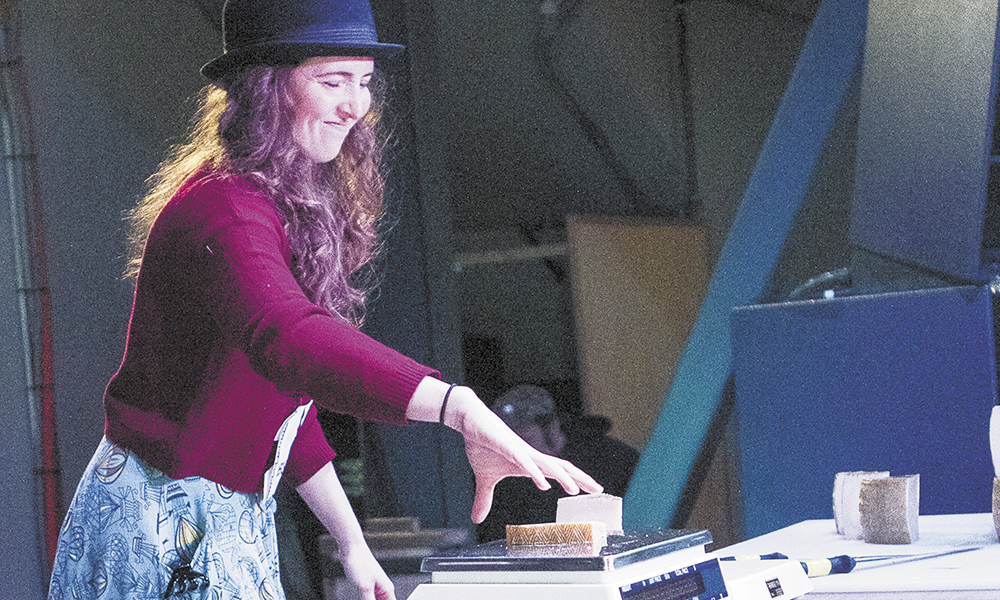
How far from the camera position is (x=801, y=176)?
101 inches

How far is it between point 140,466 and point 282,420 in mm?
155

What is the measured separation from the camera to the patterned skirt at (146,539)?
0.98 metres

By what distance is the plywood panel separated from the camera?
3.55 meters

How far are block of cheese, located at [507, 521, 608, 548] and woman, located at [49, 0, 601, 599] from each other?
0.12 meters

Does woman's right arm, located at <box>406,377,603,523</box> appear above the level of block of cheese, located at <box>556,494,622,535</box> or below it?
above

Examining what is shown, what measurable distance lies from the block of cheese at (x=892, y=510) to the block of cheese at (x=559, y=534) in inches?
23.0

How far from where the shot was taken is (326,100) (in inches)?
45.7

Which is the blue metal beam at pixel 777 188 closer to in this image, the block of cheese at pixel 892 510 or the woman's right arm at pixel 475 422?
the block of cheese at pixel 892 510

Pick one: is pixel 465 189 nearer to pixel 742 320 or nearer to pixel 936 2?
pixel 742 320

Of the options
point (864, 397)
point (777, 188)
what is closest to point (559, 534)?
point (864, 397)

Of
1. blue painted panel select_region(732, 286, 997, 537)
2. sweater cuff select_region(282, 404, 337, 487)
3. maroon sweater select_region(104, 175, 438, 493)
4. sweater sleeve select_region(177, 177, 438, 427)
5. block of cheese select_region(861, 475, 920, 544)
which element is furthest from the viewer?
blue painted panel select_region(732, 286, 997, 537)

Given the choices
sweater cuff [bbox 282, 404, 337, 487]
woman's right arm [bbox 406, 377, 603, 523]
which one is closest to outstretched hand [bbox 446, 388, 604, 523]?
woman's right arm [bbox 406, 377, 603, 523]

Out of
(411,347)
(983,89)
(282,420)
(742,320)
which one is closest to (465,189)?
(411,347)

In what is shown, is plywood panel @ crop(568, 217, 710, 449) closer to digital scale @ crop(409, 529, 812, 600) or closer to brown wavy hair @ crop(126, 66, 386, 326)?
brown wavy hair @ crop(126, 66, 386, 326)
